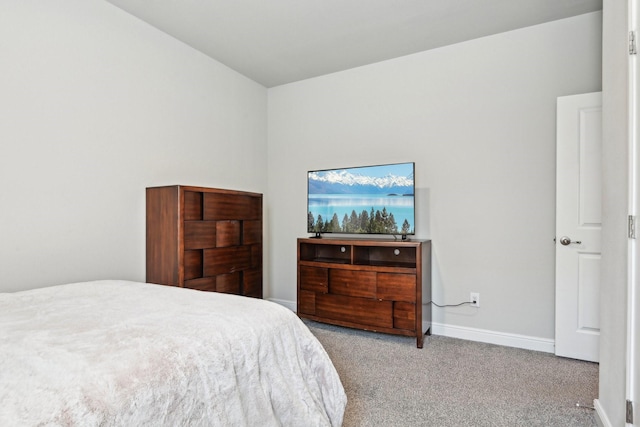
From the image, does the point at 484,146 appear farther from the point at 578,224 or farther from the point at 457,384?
the point at 457,384

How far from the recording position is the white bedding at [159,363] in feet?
2.51

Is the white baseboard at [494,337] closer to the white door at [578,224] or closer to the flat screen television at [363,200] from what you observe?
the white door at [578,224]

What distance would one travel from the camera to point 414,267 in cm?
281

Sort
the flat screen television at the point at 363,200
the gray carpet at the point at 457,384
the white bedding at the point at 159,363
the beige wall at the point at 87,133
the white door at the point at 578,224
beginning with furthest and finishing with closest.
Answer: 1. the flat screen television at the point at 363,200
2. the white door at the point at 578,224
3. the beige wall at the point at 87,133
4. the gray carpet at the point at 457,384
5. the white bedding at the point at 159,363

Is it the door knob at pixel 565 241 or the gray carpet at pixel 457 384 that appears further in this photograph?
the door knob at pixel 565 241

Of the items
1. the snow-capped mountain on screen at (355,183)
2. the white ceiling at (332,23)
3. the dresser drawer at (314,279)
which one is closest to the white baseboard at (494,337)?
the dresser drawer at (314,279)

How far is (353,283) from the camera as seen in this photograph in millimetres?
2926

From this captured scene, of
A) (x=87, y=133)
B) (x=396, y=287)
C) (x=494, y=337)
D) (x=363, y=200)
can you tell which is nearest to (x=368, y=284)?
(x=396, y=287)

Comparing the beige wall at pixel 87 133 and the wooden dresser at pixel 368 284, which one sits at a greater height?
the beige wall at pixel 87 133

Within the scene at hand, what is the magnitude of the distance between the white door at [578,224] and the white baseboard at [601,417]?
854 mm

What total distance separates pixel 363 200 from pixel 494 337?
159 centimetres

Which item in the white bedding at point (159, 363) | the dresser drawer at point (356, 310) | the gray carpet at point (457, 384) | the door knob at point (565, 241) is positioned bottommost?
the gray carpet at point (457, 384)

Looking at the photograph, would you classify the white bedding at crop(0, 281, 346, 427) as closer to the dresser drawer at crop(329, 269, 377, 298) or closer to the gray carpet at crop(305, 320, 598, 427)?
the gray carpet at crop(305, 320, 598, 427)

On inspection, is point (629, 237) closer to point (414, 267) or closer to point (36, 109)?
point (414, 267)
